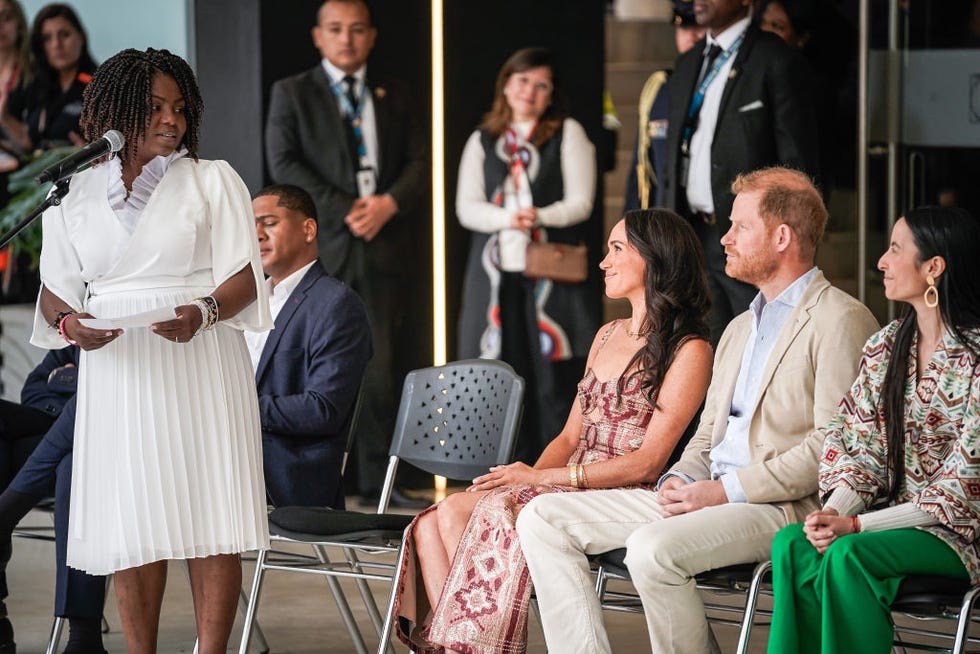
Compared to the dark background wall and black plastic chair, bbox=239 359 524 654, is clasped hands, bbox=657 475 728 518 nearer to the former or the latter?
black plastic chair, bbox=239 359 524 654

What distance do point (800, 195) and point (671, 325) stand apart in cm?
47

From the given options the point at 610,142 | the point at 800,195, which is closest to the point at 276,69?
the point at 610,142

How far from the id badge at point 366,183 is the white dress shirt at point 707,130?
4.52 feet

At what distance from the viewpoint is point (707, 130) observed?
21.6 feet

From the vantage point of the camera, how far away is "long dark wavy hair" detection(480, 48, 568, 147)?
23.3 ft

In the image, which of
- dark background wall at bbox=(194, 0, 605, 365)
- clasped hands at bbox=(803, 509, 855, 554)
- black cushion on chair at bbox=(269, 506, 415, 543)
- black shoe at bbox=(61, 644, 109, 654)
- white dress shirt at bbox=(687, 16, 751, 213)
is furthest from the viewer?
dark background wall at bbox=(194, 0, 605, 365)

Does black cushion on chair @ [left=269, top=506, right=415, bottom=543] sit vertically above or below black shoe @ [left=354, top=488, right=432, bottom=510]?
above

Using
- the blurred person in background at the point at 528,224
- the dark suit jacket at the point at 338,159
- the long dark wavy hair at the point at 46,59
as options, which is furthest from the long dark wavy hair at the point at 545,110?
the long dark wavy hair at the point at 46,59

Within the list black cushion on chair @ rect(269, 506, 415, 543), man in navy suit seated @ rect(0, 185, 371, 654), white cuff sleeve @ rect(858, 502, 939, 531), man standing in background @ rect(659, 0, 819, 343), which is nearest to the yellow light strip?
man standing in background @ rect(659, 0, 819, 343)

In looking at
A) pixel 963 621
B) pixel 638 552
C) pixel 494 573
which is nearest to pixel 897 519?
pixel 963 621

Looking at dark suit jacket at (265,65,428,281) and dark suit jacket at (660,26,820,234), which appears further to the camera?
dark suit jacket at (265,65,428,281)

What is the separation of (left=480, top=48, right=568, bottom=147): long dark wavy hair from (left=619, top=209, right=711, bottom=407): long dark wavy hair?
120 inches

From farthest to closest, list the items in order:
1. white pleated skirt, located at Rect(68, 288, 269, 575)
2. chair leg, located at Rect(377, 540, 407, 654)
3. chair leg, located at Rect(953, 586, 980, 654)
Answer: chair leg, located at Rect(377, 540, 407, 654)
white pleated skirt, located at Rect(68, 288, 269, 575)
chair leg, located at Rect(953, 586, 980, 654)

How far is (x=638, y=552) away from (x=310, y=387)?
4.45ft
